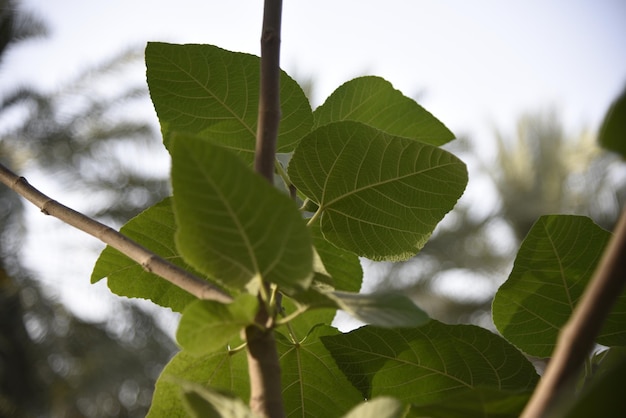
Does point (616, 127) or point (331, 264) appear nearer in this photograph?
point (616, 127)

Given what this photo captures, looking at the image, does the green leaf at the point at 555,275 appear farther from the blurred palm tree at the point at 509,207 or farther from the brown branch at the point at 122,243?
the blurred palm tree at the point at 509,207

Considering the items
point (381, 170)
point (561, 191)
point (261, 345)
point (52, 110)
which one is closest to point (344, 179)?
point (381, 170)

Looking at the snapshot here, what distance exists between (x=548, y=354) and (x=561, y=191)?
17.9 ft

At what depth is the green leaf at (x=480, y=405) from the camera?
24 cm

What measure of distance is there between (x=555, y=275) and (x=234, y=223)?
188mm

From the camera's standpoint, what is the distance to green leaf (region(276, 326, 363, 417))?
0.35m

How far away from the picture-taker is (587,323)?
16cm

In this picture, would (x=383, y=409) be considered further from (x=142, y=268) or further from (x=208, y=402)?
(x=142, y=268)

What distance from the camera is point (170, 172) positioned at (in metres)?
0.21

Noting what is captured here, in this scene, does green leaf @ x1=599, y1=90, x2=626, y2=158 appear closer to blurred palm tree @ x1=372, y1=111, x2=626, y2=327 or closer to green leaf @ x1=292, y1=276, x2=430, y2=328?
green leaf @ x1=292, y1=276, x2=430, y2=328

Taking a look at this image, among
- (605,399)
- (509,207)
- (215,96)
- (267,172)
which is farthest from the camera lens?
(509,207)

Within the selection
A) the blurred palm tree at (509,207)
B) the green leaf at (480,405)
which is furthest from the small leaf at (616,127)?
the blurred palm tree at (509,207)

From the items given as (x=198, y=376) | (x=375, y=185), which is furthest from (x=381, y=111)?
(x=198, y=376)

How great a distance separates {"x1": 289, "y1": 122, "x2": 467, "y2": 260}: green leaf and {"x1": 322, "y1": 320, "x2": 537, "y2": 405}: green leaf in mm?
57
